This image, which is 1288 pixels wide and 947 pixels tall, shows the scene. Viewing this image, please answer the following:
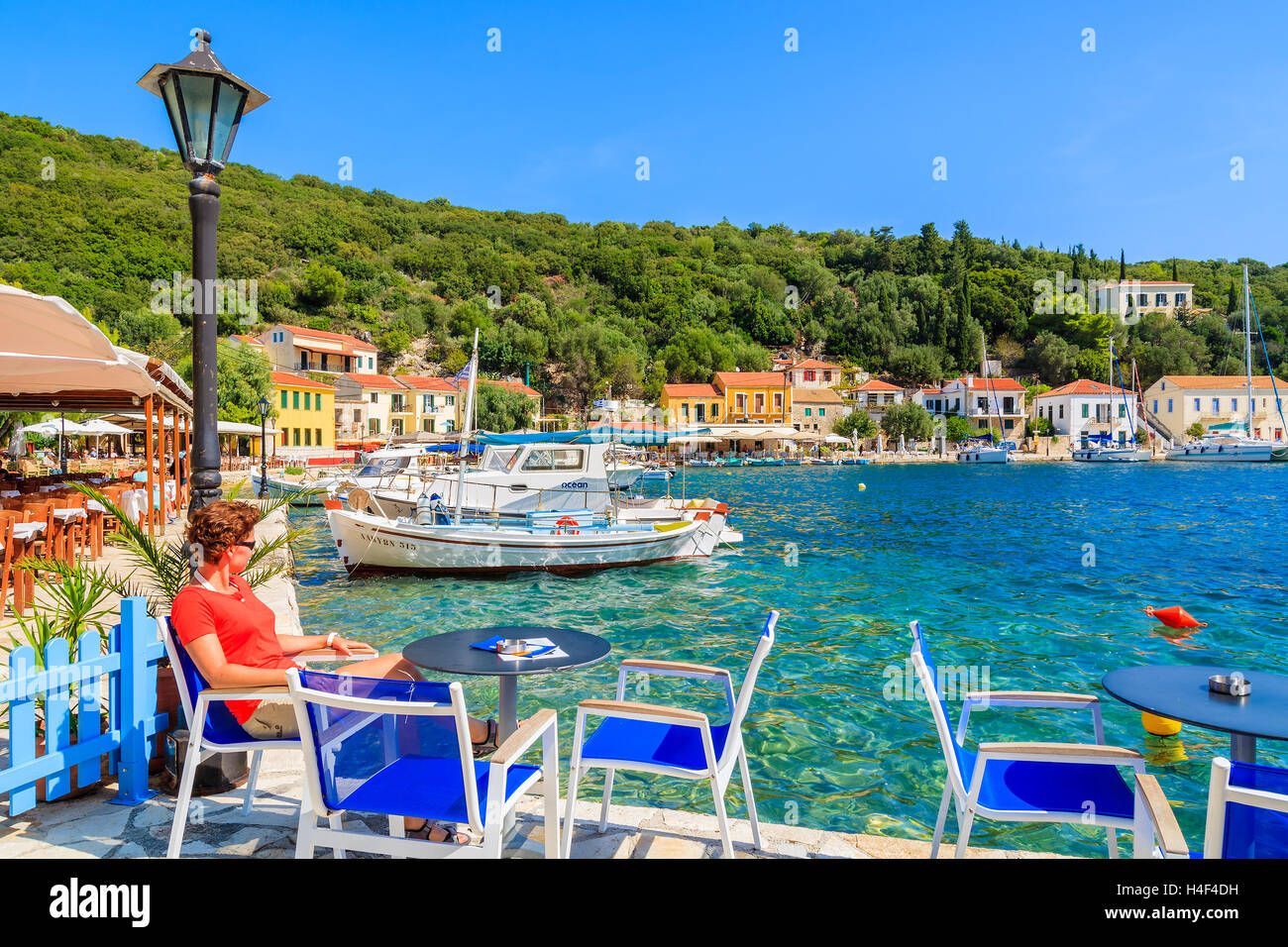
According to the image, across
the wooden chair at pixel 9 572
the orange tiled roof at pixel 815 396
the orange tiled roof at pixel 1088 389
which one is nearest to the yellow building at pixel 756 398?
the orange tiled roof at pixel 815 396

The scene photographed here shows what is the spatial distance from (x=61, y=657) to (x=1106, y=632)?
11.3 m

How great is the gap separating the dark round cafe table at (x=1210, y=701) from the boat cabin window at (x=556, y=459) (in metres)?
14.5

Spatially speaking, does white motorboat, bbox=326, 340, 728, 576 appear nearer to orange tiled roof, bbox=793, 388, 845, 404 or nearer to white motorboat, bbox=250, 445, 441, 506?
white motorboat, bbox=250, 445, 441, 506

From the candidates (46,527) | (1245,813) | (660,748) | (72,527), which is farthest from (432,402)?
(1245,813)

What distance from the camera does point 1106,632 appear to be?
33.7 ft

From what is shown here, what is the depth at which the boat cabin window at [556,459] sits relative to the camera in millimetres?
17391

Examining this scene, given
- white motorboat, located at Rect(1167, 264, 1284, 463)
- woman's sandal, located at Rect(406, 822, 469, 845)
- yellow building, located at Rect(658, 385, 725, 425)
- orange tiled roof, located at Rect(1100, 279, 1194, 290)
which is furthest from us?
orange tiled roof, located at Rect(1100, 279, 1194, 290)

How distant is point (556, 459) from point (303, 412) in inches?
1399

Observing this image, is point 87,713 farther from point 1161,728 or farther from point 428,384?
point 428,384

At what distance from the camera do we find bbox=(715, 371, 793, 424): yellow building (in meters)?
78.1

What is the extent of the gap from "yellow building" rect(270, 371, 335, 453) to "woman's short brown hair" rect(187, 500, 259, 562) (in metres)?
43.7

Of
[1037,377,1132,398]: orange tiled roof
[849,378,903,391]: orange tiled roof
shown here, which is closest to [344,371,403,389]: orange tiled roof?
[849,378,903,391]: orange tiled roof
